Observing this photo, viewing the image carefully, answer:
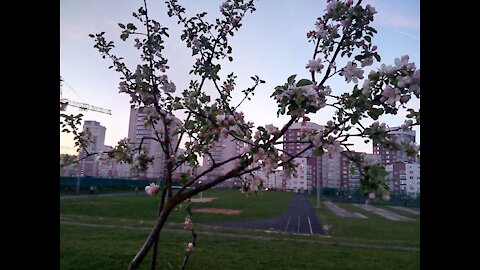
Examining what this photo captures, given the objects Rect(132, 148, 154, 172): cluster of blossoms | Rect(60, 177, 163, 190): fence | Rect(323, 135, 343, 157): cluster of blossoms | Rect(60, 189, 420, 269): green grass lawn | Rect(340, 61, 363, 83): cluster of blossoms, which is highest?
Rect(340, 61, 363, 83): cluster of blossoms

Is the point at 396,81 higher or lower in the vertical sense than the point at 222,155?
higher

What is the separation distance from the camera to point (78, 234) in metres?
8.79

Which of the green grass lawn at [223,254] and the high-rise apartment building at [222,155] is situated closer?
the high-rise apartment building at [222,155]

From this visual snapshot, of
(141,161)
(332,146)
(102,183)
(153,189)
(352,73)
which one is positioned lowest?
(102,183)

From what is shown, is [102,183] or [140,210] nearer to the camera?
[140,210]

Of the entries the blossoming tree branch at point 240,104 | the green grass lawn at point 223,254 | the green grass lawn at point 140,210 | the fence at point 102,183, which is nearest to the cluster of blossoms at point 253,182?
the blossoming tree branch at point 240,104

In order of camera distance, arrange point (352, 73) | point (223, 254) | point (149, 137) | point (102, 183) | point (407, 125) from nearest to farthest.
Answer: point (407, 125) → point (352, 73) → point (149, 137) → point (223, 254) → point (102, 183)

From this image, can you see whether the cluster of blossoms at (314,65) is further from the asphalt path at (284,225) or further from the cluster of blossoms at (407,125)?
the asphalt path at (284,225)

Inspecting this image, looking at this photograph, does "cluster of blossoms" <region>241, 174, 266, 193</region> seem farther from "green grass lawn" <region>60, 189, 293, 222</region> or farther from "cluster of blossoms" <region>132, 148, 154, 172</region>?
"green grass lawn" <region>60, 189, 293, 222</region>

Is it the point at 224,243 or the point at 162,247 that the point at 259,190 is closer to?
the point at 162,247

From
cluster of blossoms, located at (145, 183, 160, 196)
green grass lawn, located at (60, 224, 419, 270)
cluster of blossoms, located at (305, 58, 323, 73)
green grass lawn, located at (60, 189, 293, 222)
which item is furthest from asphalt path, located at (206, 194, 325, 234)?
cluster of blossoms, located at (305, 58, 323, 73)

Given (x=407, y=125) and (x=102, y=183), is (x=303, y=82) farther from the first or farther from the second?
(x=102, y=183)

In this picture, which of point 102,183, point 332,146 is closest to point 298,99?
point 332,146
